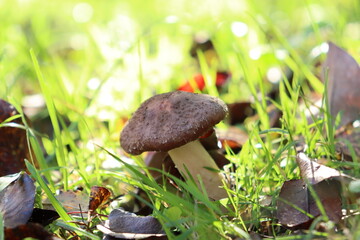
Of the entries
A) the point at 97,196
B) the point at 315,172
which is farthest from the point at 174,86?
Answer: the point at 315,172

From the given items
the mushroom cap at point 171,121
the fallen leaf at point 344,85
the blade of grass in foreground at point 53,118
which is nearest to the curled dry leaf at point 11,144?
the blade of grass in foreground at point 53,118

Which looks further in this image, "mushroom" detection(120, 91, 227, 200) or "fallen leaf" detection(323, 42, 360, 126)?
"fallen leaf" detection(323, 42, 360, 126)

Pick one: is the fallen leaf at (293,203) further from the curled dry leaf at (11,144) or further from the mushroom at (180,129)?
the curled dry leaf at (11,144)

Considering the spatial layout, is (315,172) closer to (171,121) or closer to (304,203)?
(304,203)

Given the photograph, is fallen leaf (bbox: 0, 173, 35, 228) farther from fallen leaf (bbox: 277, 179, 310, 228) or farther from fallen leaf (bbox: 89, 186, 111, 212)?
fallen leaf (bbox: 277, 179, 310, 228)

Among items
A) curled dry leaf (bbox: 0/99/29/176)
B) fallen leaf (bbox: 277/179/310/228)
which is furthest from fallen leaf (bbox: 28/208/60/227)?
fallen leaf (bbox: 277/179/310/228)

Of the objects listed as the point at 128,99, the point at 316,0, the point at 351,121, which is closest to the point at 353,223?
the point at 351,121
